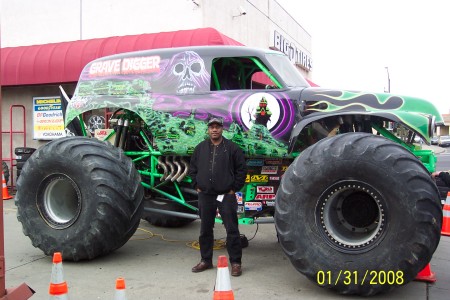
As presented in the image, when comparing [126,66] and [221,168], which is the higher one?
[126,66]

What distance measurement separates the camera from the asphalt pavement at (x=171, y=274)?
4.44m

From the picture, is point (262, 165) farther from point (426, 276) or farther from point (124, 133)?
point (426, 276)

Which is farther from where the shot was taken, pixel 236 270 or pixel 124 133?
pixel 124 133

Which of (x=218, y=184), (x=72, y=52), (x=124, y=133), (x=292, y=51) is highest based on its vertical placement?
(x=292, y=51)

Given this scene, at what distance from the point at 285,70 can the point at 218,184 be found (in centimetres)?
189

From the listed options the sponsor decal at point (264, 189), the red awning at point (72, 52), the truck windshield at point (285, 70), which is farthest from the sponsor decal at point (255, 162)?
the red awning at point (72, 52)

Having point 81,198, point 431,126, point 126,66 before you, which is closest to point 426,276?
point 431,126

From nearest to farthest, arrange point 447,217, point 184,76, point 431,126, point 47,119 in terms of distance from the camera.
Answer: point 431,126, point 184,76, point 447,217, point 47,119

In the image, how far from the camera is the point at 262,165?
18.4 feet

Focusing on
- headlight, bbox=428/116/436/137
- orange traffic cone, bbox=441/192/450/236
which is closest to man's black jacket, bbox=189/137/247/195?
headlight, bbox=428/116/436/137

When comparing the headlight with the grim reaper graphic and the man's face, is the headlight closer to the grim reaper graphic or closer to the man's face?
the man's face

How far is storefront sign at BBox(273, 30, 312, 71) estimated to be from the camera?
1745 cm

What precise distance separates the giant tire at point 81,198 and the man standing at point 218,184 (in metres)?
0.96
